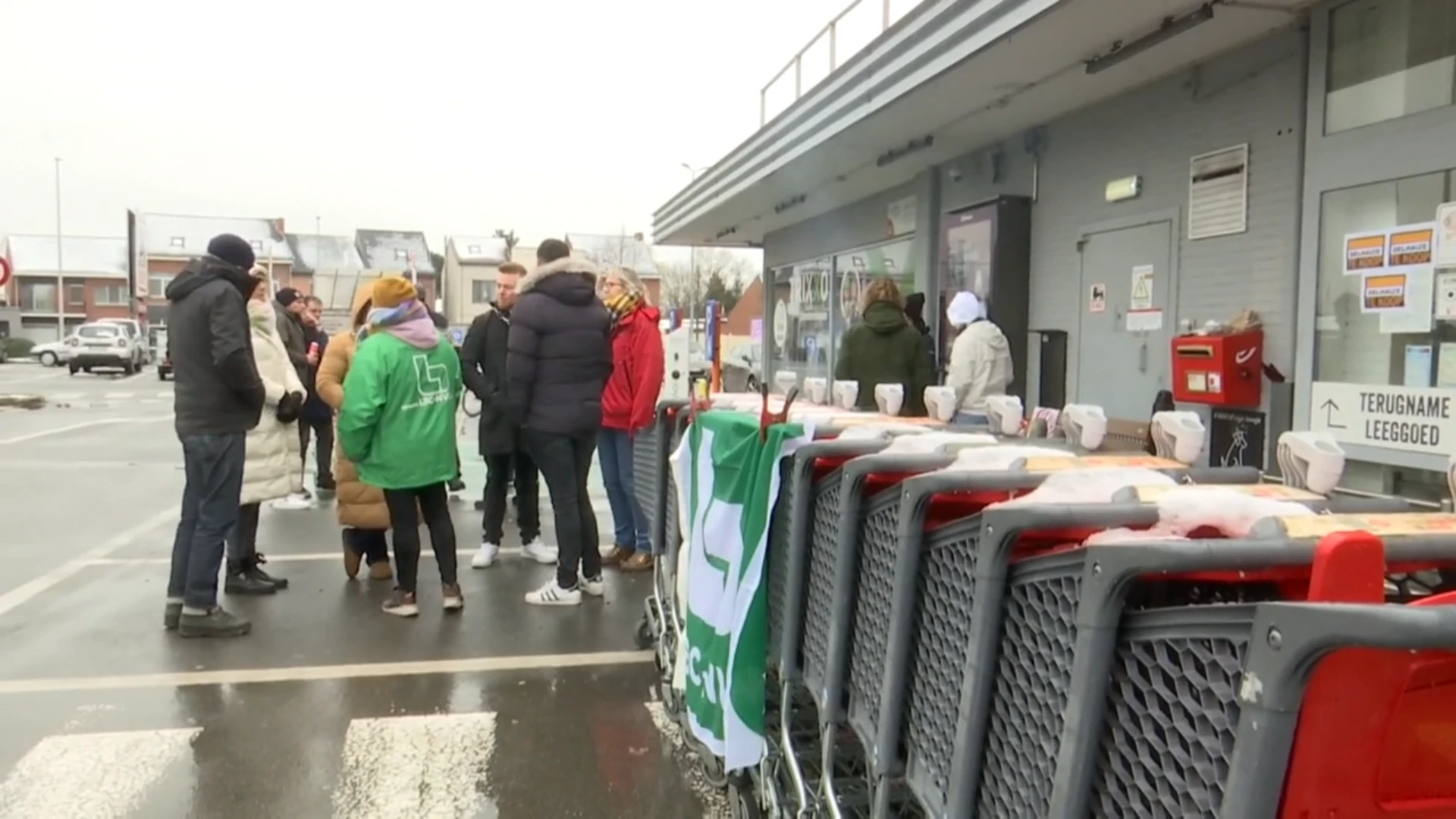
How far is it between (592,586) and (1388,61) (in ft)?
17.0

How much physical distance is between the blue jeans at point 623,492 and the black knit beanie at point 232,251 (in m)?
2.21

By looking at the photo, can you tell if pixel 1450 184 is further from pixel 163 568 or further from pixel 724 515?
pixel 163 568

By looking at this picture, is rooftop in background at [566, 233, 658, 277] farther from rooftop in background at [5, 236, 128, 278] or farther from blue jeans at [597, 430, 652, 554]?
blue jeans at [597, 430, 652, 554]

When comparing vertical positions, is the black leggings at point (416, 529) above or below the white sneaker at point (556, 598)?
above

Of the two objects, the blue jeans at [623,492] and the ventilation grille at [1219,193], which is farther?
the ventilation grille at [1219,193]

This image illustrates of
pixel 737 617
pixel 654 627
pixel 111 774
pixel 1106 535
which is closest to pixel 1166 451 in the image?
pixel 1106 535

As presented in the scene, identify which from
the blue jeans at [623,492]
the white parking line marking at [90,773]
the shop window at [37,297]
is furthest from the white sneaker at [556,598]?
the shop window at [37,297]

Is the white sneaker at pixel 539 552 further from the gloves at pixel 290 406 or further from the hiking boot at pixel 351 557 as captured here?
the gloves at pixel 290 406

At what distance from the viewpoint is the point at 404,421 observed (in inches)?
217

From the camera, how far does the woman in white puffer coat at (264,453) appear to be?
6242mm

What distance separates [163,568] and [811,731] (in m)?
5.29

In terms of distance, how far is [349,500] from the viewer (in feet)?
20.9

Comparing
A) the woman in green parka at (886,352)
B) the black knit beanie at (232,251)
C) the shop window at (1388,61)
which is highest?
the shop window at (1388,61)

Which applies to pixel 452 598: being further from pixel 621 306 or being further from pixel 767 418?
pixel 767 418
